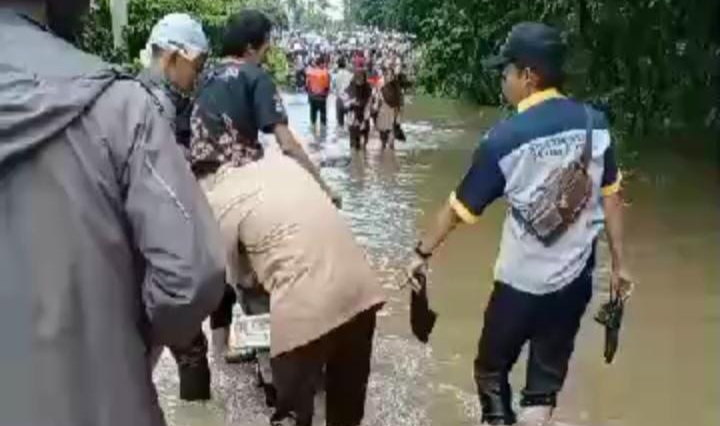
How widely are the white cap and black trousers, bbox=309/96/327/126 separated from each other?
20.6m

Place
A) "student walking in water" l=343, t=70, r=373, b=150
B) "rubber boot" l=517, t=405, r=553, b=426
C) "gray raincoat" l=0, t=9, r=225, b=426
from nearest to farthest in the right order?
"gray raincoat" l=0, t=9, r=225, b=426 → "rubber boot" l=517, t=405, r=553, b=426 → "student walking in water" l=343, t=70, r=373, b=150

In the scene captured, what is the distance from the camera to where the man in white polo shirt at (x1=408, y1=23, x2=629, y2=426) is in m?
5.00

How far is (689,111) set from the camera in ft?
65.6

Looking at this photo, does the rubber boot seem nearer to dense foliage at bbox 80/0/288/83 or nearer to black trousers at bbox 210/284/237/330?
black trousers at bbox 210/284/237/330

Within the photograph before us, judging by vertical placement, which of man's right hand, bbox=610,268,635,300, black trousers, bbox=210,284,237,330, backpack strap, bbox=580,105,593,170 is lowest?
black trousers, bbox=210,284,237,330

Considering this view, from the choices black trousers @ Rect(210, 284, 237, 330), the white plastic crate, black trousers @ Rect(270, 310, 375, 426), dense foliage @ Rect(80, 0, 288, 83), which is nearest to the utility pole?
dense foliage @ Rect(80, 0, 288, 83)

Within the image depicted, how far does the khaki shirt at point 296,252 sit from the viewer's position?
506 cm

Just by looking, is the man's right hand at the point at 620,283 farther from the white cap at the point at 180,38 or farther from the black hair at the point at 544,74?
the white cap at the point at 180,38

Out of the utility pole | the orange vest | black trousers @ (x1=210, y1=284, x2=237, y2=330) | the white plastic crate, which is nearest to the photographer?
the white plastic crate

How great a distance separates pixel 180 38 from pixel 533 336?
6.36ft

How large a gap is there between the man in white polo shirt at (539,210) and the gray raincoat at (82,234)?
8.28 feet

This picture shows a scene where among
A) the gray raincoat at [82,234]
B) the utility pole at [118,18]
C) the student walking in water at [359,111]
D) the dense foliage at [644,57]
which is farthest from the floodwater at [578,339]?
the student walking in water at [359,111]

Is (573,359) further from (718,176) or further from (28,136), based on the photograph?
(718,176)

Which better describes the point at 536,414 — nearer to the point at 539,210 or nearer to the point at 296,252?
the point at 539,210
